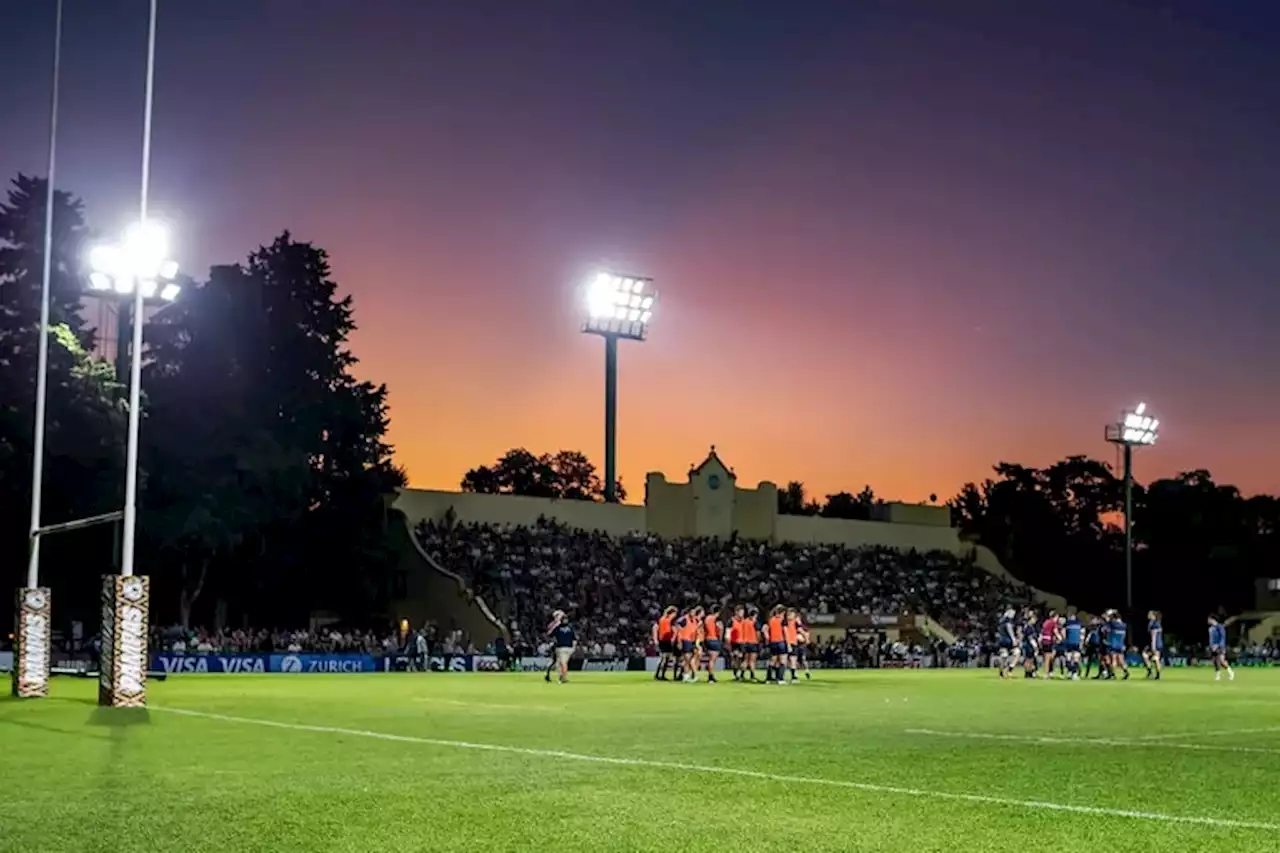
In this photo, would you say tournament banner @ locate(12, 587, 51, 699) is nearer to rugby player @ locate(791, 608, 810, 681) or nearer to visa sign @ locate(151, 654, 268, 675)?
visa sign @ locate(151, 654, 268, 675)

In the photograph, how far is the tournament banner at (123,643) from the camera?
2302 cm

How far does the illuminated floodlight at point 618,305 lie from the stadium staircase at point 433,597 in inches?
490

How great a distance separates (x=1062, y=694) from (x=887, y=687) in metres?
4.35

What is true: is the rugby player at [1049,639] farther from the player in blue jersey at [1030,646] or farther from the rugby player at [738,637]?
the rugby player at [738,637]

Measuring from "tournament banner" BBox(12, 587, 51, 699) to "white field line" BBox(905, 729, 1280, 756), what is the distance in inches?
656

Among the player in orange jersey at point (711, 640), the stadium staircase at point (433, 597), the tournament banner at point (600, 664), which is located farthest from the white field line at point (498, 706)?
the stadium staircase at point (433, 597)

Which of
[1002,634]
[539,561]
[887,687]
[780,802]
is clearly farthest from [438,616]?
[780,802]

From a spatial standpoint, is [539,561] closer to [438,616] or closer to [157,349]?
[438,616]

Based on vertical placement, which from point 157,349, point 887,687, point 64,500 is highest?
point 157,349

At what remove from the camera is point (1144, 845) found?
9.50 metres

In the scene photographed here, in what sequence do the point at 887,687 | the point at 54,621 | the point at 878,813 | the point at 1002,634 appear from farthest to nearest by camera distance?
the point at 54,621, the point at 1002,634, the point at 887,687, the point at 878,813


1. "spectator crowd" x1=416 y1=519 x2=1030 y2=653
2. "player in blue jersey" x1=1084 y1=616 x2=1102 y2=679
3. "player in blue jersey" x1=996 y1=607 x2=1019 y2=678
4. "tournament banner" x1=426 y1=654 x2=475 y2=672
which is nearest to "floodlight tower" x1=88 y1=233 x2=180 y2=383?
"tournament banner" x1=426 y1=654 x2=475 y2=672

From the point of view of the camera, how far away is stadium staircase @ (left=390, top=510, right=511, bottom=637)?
56.2 meters

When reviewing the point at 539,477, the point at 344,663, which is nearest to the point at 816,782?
the point at 344,663
